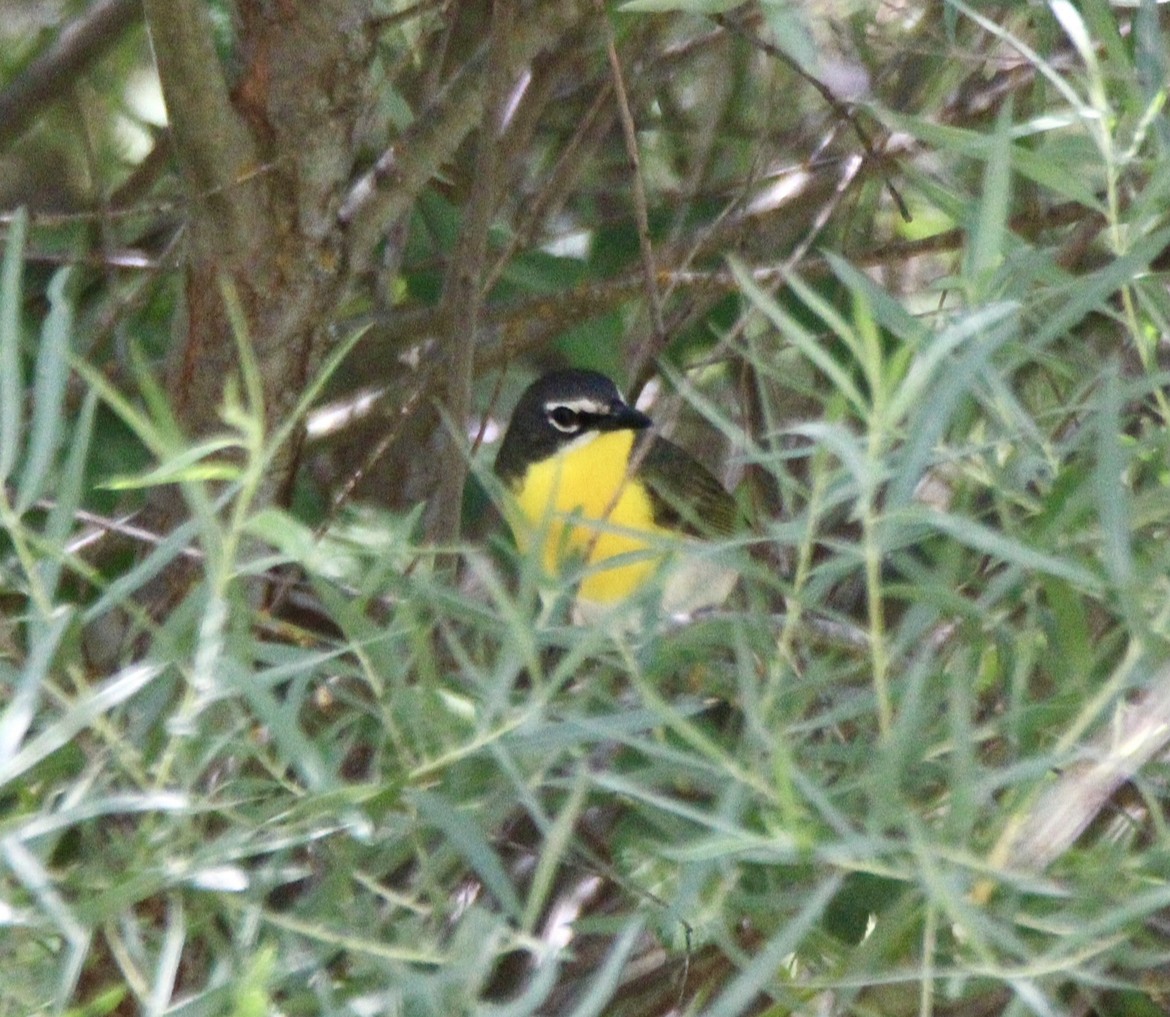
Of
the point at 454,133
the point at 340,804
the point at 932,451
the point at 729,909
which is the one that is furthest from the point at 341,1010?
the point at 454,133

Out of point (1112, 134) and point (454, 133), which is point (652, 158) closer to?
point (454, 133)

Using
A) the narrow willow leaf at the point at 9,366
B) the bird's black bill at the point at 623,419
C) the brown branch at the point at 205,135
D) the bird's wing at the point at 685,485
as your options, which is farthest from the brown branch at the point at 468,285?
the narrow willow leaf at the point at 9,366

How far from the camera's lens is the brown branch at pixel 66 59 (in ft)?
9.89

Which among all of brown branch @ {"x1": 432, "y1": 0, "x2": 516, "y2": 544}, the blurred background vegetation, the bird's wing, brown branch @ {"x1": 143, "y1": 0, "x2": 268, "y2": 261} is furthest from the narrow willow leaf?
the bird's wing

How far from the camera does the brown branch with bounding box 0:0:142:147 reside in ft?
9.89

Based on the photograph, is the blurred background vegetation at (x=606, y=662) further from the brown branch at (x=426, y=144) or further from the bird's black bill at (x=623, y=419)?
the bird's black bill at (x=623, y=419)

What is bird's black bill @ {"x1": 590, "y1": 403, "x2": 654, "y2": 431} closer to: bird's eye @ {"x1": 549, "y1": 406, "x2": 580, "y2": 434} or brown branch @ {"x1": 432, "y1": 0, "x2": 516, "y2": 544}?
bird's eye @ {"x1": 549, "y1": 406, "x2": 580, "y2": 434}

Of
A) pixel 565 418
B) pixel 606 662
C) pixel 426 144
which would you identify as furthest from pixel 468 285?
pixel 606 662

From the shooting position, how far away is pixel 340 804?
3.78 ft

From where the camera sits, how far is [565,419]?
295 centimetres

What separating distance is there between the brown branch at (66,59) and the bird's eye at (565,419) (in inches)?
34.4

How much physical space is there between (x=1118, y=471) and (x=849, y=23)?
155 centimetres

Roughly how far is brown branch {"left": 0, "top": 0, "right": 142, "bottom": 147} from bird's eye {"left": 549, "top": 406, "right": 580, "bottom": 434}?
2.87 ft

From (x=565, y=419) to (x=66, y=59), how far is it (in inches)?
36.8
